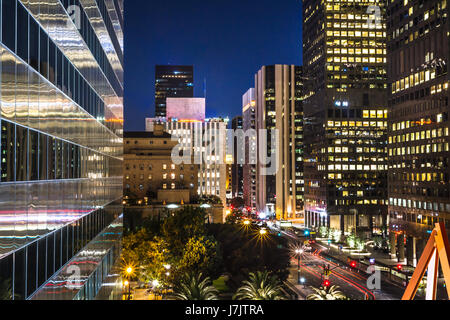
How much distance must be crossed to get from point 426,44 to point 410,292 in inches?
3885

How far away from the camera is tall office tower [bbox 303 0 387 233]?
157000 millimetres

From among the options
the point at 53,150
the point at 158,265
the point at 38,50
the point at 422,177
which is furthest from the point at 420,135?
the point at 38,50

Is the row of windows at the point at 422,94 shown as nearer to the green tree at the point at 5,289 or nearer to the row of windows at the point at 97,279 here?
the row of windows at the point at 97,279

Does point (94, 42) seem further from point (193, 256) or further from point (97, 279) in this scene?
point (193, 256)

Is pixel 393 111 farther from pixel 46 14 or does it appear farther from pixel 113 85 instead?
pixel 46 14

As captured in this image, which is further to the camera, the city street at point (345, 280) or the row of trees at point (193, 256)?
the city street at point (345, 280)

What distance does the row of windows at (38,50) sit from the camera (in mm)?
13281

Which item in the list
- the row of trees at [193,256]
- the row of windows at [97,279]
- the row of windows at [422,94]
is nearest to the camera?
the row of windows at [97,279]

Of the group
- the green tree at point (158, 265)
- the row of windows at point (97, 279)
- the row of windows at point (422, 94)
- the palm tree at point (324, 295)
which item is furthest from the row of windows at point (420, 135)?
the row of windows at point (97, 279)

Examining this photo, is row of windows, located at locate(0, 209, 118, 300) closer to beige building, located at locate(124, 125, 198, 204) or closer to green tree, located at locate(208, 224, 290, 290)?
green tree, located at locate(208, 224, 290, 290)

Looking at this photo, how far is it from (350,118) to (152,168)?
75757mm

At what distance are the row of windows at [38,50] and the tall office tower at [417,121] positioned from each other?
277 ft

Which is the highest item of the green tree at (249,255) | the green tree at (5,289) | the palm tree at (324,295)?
the green tree at (5,289)

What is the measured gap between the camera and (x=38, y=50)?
16203mm
